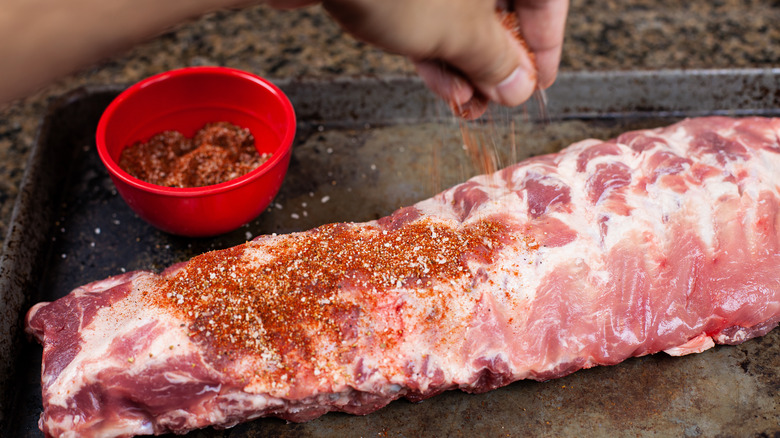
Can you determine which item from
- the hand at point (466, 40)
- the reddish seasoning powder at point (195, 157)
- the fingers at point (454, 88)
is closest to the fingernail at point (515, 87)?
the hand at point (466, 40)

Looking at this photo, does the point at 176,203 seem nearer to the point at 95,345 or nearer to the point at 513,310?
the point at 95,345

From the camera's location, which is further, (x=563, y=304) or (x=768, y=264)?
(x=768, y=264)

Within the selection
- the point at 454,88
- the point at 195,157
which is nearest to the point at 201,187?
the point at 195,157

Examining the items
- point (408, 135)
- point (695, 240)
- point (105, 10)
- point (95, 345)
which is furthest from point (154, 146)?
point (695, 240)

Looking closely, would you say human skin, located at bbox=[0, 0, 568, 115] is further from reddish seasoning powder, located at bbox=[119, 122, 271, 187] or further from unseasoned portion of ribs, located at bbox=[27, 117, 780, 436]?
reddish seasoning powder, located at bbox=[119, 122, 271, 187]

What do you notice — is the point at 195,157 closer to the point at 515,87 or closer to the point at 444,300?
the point at 444,300

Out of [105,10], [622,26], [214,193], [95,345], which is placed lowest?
[622,26]

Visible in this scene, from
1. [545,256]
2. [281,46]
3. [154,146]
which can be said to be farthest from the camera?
[281,46]

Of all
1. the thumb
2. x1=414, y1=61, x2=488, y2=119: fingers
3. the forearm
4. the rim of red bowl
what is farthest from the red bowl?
the forearm

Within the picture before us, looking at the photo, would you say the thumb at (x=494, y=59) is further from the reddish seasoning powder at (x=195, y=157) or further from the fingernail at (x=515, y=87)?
the reddish seasoning powder at (x=195, y=157)
